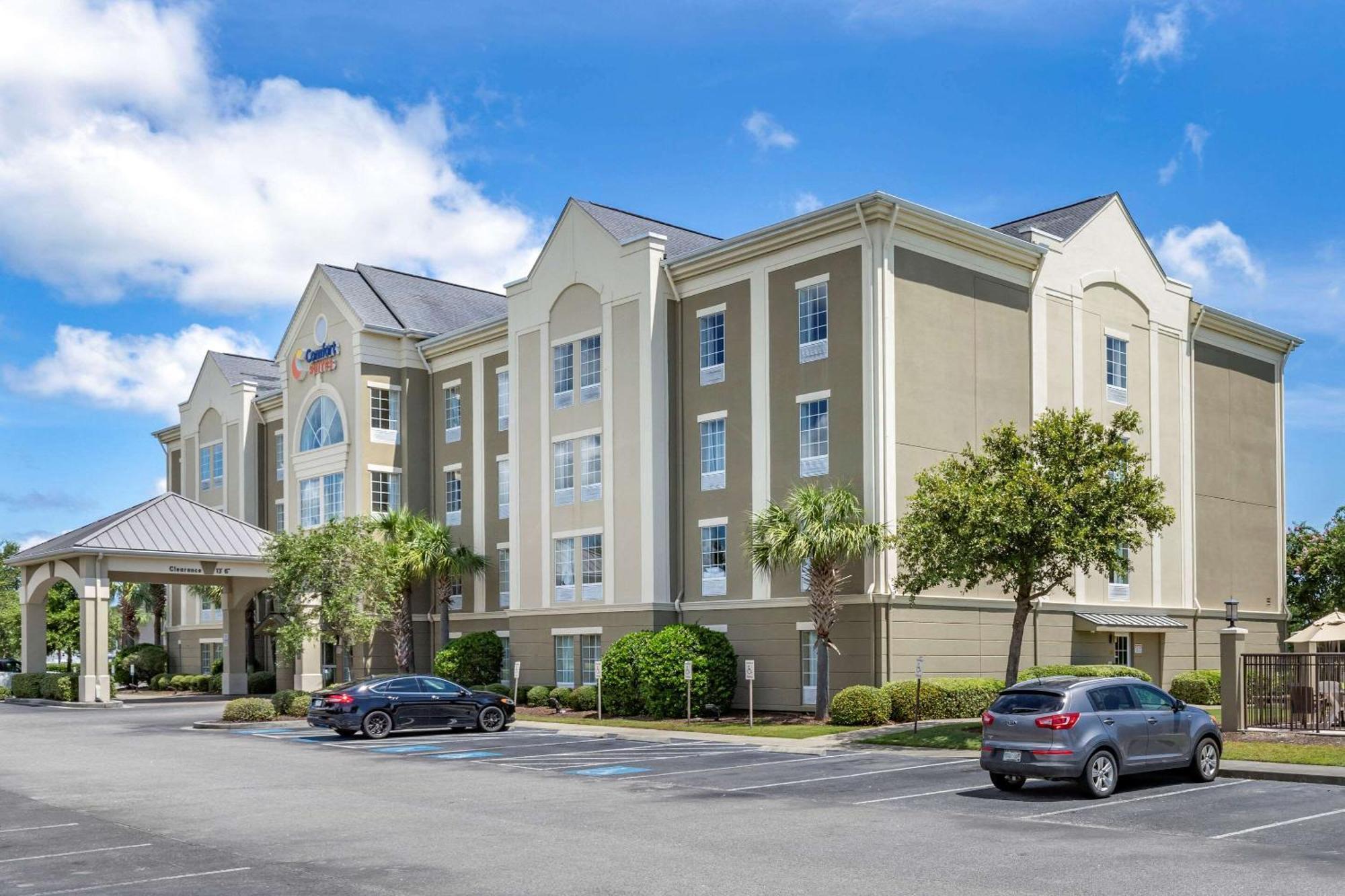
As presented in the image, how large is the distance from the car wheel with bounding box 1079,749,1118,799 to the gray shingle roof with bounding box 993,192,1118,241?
78.6ft

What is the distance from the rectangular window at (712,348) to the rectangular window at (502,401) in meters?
9.80

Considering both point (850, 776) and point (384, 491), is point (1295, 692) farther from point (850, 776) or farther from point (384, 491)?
point (384, 491)

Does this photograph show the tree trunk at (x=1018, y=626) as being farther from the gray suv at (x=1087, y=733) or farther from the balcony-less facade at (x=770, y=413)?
the gray suv at (x=1087, y=733)

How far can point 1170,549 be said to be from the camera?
43.5m

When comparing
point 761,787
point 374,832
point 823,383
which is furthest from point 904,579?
point 374,832

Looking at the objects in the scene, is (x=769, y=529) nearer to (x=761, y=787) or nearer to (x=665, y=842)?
(x=761, y=787)

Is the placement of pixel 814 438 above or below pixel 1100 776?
above

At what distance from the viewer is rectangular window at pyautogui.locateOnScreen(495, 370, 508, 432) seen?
1864 inches

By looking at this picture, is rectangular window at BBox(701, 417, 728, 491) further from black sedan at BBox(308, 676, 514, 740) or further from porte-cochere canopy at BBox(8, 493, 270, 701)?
porte-cochere canopy at BBox(8, 493, 270, 701)

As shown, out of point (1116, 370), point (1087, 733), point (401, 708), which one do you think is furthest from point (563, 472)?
point (1087, 733)

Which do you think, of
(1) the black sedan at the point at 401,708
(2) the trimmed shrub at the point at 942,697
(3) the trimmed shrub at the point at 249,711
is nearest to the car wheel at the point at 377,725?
(1) the black sedan at the point at 401,708

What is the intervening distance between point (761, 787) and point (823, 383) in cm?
1688

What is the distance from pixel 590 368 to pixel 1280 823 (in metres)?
28.6

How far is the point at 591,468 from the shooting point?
4212 centimetres
